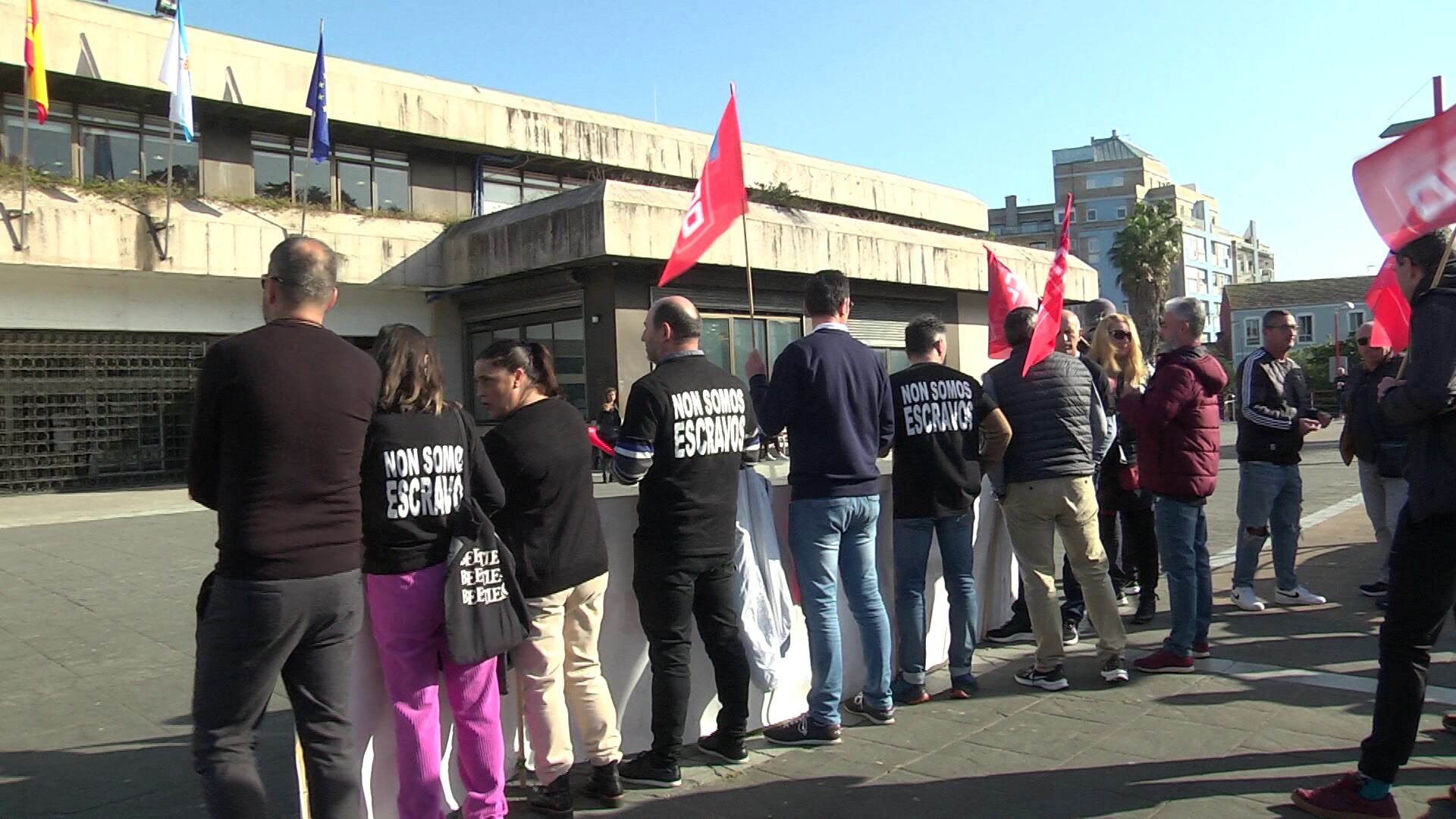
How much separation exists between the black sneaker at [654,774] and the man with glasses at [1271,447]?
4.36 metres

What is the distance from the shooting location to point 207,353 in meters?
2.77

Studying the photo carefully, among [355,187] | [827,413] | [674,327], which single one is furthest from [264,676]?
[355,187]

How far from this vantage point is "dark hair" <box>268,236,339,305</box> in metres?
2.90

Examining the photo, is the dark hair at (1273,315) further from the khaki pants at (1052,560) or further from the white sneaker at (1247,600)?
the khaki pants at (1052,560)

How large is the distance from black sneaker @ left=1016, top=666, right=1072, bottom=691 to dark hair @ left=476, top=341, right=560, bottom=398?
2780 mm

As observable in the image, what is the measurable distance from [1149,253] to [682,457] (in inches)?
2356

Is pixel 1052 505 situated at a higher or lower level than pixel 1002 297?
lower

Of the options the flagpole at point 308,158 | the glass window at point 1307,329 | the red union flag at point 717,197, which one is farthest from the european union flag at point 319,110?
the glass window at point 1307,329

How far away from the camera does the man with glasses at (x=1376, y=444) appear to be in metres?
6.50

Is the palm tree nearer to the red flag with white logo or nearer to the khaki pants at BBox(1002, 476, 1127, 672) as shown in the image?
the red flag with white logo

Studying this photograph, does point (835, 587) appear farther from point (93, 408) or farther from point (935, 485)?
point (93, 408)

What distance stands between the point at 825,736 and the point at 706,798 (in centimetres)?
73

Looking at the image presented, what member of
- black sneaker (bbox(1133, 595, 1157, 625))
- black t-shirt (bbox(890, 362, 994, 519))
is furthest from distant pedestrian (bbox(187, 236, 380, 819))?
black sneaker (bbox(1133, 595, 1157, 625))

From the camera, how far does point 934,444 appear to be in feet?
15.7
